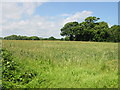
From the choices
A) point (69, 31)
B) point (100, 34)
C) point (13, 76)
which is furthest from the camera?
point (69, 31)

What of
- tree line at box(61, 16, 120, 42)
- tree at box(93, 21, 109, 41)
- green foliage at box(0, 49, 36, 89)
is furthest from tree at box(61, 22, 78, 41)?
green foliage at box(0, 49, 36, 89)

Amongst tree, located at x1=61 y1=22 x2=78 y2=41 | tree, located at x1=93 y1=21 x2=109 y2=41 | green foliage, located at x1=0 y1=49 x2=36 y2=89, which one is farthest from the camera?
tree, located at x1=61 y1=22 x2=78 y2=41

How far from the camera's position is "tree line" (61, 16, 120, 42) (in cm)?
5200

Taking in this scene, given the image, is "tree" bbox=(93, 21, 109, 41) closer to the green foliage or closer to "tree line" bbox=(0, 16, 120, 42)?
"tree line" bbox=(0, 16, 120, 42)

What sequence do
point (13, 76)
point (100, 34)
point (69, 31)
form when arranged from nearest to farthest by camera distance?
point (13, 76)
point (100, 34)
point (69, 31)

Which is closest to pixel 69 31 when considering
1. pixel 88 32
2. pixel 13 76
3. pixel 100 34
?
pixel 88 32

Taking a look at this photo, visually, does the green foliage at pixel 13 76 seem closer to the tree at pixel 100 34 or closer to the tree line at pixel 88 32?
the tree line at pixel 88 32

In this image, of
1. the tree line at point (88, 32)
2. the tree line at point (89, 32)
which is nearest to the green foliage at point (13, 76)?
the tree line at point (88, 32)

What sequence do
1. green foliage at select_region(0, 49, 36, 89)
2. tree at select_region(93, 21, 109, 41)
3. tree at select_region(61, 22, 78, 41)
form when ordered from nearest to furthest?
1. green foliage at select_region(0, 49, 36, 89)
2. tree at select_region(93, 21, 109, 41)
3. tree at select_region(61, 22, 78, 41)

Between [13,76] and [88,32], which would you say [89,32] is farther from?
[13,76]

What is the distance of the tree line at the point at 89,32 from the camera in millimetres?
52000

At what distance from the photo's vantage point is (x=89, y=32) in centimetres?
5381

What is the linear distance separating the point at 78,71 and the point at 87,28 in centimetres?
5182

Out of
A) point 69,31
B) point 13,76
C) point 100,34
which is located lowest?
point 13,76
